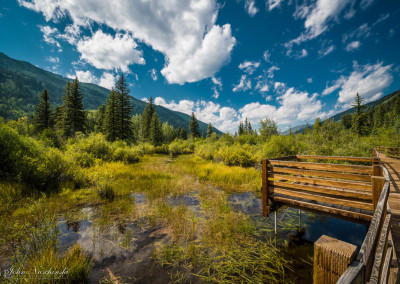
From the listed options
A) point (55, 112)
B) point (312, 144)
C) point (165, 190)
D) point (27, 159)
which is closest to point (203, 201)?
point (165, 190)

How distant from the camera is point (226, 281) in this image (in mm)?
3475

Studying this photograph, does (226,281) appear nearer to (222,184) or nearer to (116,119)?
(222,184)

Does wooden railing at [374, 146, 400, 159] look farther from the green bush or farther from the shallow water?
the shallow water

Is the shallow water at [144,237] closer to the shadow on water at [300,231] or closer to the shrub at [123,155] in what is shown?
the shadow on water at [300,231]

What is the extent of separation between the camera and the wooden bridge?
1.28 m

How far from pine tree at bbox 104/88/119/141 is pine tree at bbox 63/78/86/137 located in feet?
16.3

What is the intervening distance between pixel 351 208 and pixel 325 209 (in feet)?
2.35

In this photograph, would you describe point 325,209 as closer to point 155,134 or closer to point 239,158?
point 239,158

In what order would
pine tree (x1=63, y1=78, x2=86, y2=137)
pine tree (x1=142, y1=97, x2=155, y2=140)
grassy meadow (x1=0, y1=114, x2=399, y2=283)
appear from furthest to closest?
pine tree (x1=142, y1=97, x2=155, y2=140) → pine tree (x1=63, y1=78, x2=86, y2=137) → grassy meadow (x1=0, y1=114, x2=399, y2=283)

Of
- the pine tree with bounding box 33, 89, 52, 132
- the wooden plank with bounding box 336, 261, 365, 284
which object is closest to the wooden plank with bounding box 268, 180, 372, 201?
the wooden plank with bounding box 336, 261, 365, 284

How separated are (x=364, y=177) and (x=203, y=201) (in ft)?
19.1

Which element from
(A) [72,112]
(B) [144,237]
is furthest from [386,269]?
(A) [72,112]

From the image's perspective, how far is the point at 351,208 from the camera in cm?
459

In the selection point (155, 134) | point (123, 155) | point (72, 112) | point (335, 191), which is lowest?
point (335, 191)
